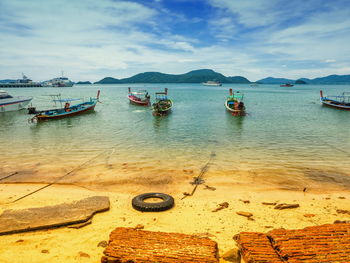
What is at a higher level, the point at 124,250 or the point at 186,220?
the point at 124,250

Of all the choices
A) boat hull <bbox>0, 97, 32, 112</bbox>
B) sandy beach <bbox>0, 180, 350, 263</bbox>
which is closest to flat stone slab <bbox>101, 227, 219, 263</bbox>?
sandy beach <bbox>0, 180, 350, 263</bbox>

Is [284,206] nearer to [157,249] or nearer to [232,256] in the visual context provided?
[232,256]

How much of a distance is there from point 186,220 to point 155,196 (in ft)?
6.71

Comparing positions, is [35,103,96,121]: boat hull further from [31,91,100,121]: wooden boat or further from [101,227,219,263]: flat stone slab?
[101,227,219,263]: flat stone slab

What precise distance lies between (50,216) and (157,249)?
399 centimetres

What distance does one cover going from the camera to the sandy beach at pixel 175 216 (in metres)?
5.73

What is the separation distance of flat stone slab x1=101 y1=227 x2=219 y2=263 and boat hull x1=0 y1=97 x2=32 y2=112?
4582 centimetres

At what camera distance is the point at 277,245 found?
5.25 m


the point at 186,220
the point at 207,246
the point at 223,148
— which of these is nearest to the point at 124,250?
the point at 207,246

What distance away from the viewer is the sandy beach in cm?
573

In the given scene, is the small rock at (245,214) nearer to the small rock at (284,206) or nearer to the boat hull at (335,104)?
the small rock at (284,206)

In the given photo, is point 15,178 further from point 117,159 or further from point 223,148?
point 223,148

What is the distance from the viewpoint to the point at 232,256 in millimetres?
5391

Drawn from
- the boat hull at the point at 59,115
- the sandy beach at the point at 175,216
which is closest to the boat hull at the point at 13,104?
the boat hull at the point at 59,115
